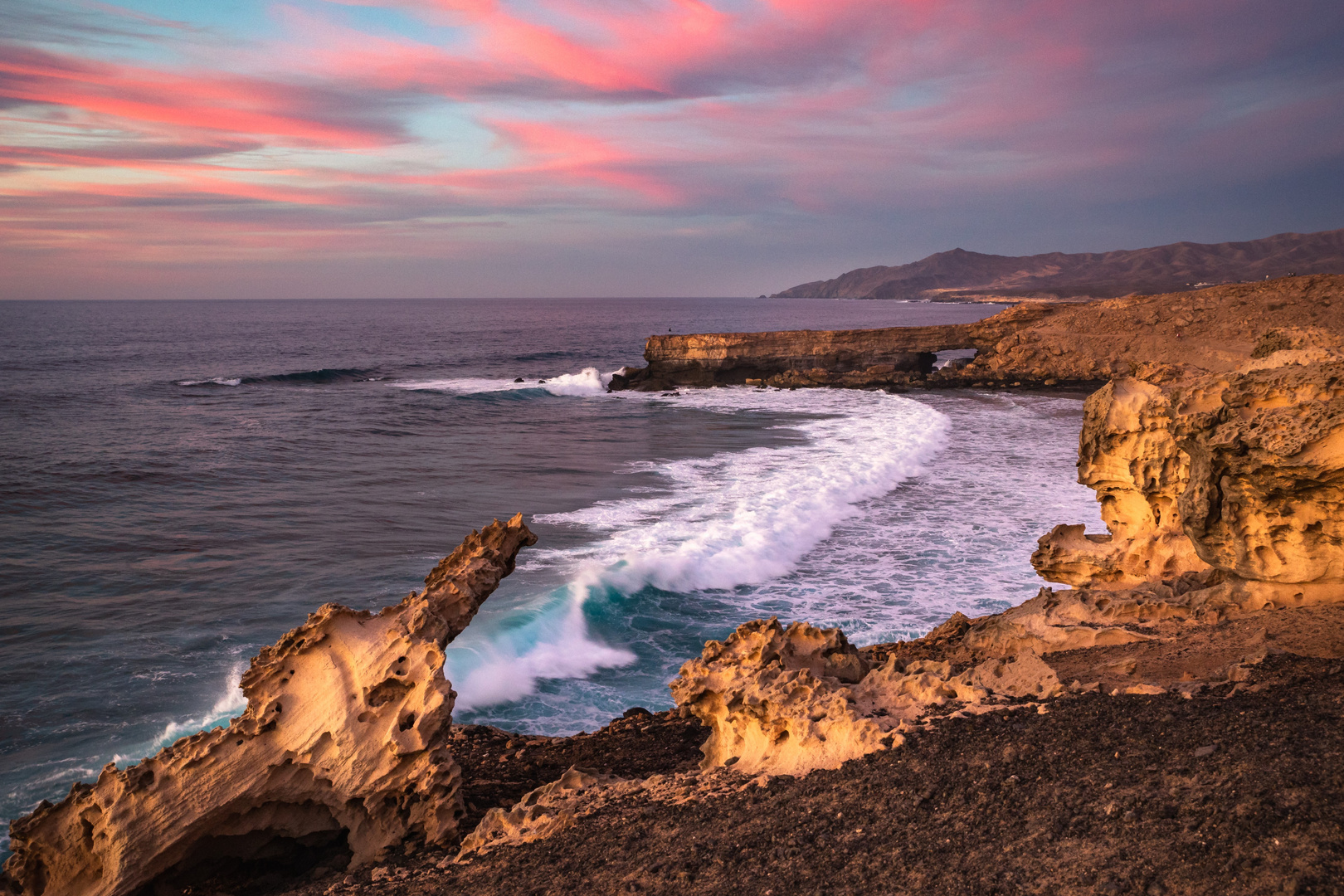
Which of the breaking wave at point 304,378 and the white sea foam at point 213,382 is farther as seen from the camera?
the breaking wave at point 304,378

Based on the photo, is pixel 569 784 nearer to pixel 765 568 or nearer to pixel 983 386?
pixel 765 568

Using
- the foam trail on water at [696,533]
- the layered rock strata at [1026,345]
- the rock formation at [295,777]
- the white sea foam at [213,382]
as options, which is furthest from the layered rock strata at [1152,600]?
the white sea foam at [213,382]

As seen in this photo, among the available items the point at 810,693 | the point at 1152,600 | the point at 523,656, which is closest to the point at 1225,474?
the point at 1152,600

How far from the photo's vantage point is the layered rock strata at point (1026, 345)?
3922 centimetres

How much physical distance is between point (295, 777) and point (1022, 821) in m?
4.46

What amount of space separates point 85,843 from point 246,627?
687 cm

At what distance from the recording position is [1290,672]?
523 cm

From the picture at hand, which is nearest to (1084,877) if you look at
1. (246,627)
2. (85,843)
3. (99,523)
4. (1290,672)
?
(1290,672)

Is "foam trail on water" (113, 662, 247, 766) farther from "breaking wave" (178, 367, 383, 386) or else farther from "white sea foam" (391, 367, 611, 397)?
"breaking wave" (178, 367, 383, 386)

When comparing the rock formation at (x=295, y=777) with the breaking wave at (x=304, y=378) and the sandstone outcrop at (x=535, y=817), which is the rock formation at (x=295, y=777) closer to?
the sandstone outcrop at (x=535, y=817)

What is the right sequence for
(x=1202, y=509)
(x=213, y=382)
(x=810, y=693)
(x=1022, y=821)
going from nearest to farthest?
(x=1022, y=821)
(x=810, y=693)
(x=1202, y=509)
(x=213, y=382)

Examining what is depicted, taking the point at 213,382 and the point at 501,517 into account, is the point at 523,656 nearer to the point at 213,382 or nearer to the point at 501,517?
the point at 501,517

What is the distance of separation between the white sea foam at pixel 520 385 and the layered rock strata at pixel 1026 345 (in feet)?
6.80

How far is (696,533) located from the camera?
1537 cm
